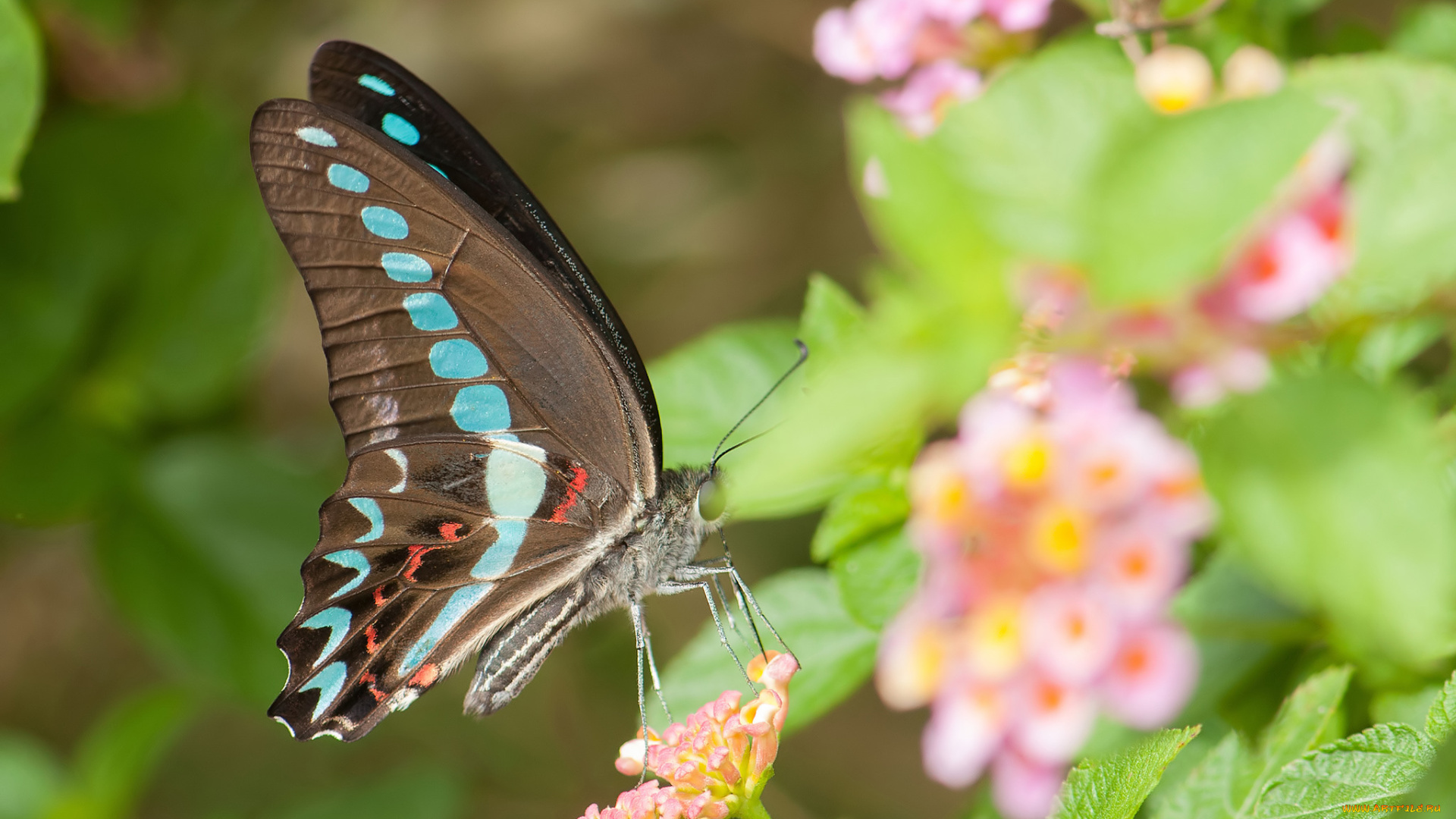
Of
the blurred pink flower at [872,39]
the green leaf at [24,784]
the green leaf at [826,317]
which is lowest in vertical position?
the green leaf at [24,784]

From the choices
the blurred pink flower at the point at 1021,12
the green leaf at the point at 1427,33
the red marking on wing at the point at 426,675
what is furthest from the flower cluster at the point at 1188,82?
the red marking on wing at the point at 426,675

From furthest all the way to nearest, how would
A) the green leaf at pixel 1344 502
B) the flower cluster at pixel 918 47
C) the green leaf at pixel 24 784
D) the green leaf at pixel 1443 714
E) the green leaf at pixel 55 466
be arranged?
the green leaf at pixel 24 784, the green leaf at pixel 55 466, the flower cluster at pixel 918 47, the green leaf at pixel 1443 714, the green leaf at pixel 1344 502

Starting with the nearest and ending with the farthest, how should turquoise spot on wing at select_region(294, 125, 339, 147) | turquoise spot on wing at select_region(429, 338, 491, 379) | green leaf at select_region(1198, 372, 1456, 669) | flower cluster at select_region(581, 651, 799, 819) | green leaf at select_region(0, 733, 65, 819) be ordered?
green leaf at select_region(1198, 372, 1456, 669), flower cluster at select_region(581, 651, 799, 819), turquoise spot on wing at select_region(294, 125, 339, 147), turquoise spot on wing at select_region(429, 338, 491, 379), green leaf at select_region(0, 733, 65, 819)

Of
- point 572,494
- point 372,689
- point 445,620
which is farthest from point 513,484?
point 372,689

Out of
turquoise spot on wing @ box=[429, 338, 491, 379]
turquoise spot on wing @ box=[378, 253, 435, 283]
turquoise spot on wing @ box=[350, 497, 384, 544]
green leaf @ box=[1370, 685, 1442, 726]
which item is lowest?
green leaf @ box=[1370, 685, 1442, 726]

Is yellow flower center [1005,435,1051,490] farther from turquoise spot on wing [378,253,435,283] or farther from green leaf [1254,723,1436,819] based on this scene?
turquoise spot on wing [378,253,435,283]

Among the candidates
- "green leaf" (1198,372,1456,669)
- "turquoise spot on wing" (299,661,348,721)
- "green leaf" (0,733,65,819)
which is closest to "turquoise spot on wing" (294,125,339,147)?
"turquoise spot on wing" (299,661,348,721)

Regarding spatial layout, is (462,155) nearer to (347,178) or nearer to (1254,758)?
(347,178)

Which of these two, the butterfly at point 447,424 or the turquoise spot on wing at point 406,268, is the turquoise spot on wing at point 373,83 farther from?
the turquoise spot on wing at point 406,268
